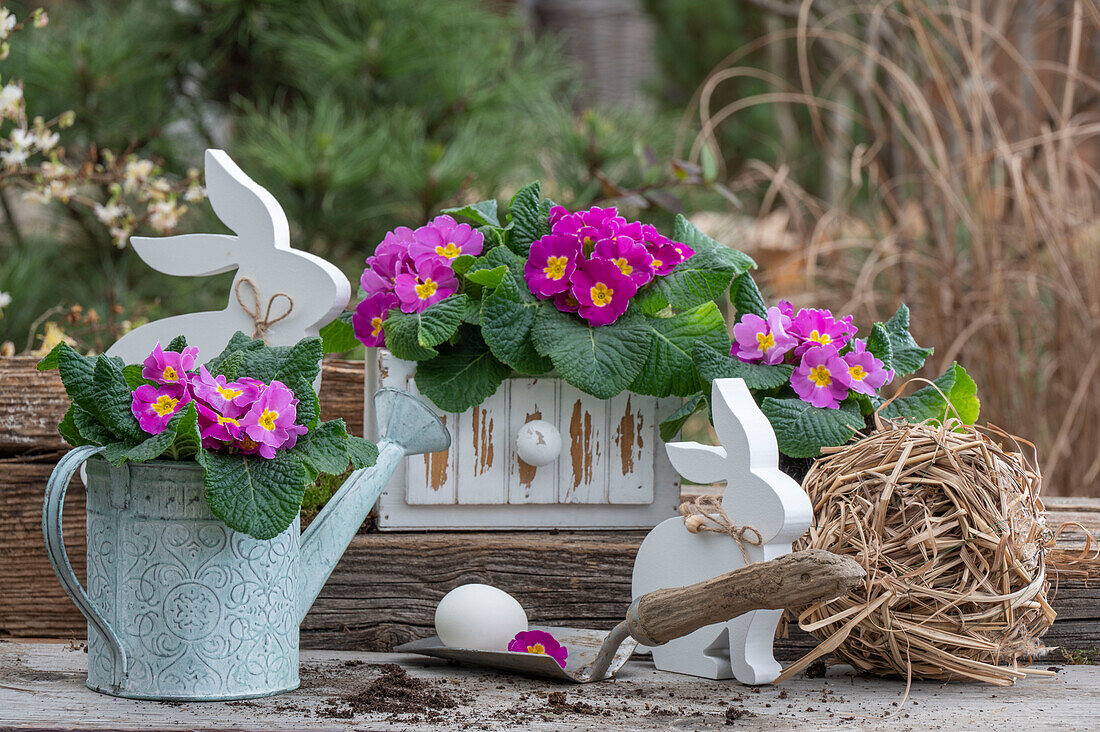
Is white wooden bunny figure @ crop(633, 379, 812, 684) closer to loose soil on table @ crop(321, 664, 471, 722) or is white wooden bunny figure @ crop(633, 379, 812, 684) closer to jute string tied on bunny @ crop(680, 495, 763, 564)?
jute string tied on bunny @ crop(680, 495, 763, 564)

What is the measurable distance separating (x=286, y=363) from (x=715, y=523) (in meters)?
0.36

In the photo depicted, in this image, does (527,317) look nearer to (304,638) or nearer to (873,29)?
(304,638)

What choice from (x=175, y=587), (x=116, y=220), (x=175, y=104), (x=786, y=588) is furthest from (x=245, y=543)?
(x=175, y=104)

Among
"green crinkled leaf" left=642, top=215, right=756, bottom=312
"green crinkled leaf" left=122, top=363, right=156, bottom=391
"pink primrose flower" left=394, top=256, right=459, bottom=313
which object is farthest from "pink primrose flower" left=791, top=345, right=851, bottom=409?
"green crinkled leaf" left=122, top=363, right=156, bottom=391

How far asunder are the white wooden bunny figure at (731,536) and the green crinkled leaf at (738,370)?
0.06 meters

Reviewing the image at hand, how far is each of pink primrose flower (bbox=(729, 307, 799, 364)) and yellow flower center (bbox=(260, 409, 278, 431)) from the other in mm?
423

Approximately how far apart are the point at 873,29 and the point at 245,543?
58.8 inches

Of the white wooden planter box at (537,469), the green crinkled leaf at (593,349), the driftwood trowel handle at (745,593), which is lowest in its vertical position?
the driftwood trowel handle at (745,593)

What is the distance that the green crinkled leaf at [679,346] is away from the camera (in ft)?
3.18

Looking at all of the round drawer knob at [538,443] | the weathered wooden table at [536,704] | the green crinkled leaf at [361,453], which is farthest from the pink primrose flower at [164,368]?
the round drawer knob at [538,443]

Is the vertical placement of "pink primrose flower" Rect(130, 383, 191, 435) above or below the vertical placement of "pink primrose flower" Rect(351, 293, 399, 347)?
below

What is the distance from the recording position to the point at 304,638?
1.00 m

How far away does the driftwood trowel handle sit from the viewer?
2.25 feet

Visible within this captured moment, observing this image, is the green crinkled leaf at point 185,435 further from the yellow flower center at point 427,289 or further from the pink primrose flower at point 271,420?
the yellow flower center at point 427,289
